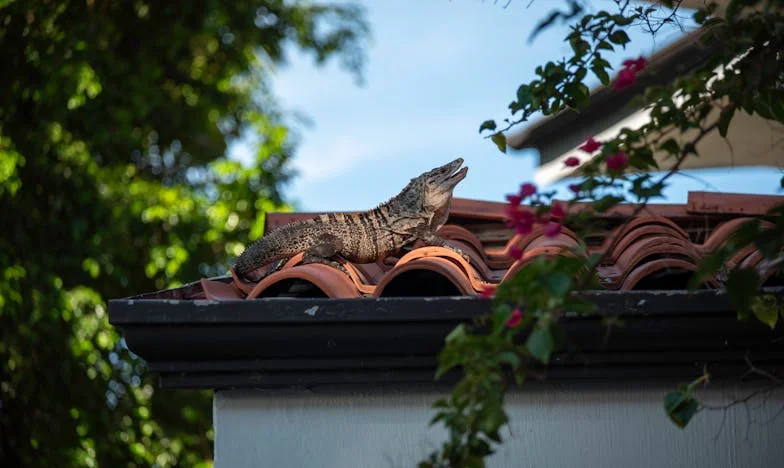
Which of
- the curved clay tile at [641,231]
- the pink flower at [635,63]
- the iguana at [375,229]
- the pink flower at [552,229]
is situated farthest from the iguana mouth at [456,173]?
the pink flower at [552,229]

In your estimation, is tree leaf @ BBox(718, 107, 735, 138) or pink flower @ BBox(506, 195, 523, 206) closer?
pink flower @ BBox(506, 195, 523, 206)

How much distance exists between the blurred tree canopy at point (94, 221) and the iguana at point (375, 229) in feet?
17.4

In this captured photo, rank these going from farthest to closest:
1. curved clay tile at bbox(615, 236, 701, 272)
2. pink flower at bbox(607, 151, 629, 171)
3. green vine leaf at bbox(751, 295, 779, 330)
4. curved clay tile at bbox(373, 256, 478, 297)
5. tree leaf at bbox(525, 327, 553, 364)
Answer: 1. curved clay tile at bbox(615, 236, 701, 272)
2. curved clay tile at bbox(373, 256, 478, 297)
3. green vine leaf at bbox(751, 295, 779, 330)
4. pink flower at bbox(607, 151, 629, 171)
5. tree leaf at bbox(525, 327, 553, 364)

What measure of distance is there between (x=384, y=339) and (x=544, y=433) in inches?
21.5

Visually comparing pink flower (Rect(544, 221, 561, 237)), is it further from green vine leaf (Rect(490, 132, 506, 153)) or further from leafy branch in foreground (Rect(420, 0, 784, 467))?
green vine leaf (Rect(490, 132, 506, 153))

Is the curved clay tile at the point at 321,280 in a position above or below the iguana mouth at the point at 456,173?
below

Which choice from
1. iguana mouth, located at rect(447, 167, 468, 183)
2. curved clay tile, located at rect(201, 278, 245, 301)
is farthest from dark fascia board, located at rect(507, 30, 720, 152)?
curved clay tile, located at rect(201, 278, 245, 301)

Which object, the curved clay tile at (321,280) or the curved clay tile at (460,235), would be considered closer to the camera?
the curved clay tile at (321,280)

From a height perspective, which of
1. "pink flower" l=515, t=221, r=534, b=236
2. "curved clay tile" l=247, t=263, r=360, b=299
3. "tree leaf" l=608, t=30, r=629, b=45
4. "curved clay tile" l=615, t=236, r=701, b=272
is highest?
"tree leaf" l=608, t=30, r=629, b=45

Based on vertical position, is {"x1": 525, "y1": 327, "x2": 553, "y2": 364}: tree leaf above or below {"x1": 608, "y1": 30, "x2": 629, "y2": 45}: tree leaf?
below

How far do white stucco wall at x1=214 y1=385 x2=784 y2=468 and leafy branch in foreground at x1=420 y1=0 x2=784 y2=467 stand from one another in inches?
14.3

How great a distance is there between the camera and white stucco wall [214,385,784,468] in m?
3.07

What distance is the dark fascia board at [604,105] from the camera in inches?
218

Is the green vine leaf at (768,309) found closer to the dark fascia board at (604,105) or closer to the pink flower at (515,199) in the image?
the pink flower at (515,199)
